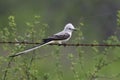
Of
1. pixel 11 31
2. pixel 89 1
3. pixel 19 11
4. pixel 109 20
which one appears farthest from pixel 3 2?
pixel 11 31

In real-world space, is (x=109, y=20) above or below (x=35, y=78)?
above

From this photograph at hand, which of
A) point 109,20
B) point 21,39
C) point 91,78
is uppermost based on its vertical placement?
point 109,20

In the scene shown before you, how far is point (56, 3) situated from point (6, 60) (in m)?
24.7

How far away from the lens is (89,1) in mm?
34719

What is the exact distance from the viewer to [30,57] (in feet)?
30.6

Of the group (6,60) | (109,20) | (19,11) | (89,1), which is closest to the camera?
(6,60)

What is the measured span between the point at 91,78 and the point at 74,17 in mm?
21585

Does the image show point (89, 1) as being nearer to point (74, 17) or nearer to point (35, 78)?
Result: point (74, 17)

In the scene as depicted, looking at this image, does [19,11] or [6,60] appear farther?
[19,11]

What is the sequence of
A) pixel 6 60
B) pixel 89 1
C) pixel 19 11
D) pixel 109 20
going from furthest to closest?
pixel 89 1
pixel 19 11
pixel 109 20
pixel 6 60

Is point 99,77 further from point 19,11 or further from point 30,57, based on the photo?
point 19,11

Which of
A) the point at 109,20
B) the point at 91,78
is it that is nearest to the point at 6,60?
the point at 91,78

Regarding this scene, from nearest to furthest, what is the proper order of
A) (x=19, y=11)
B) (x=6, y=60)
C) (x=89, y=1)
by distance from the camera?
(x=6, y=60) → (x=19, y=11) → (x=89, y=1)

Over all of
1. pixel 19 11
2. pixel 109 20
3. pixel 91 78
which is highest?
pixel 19 11
